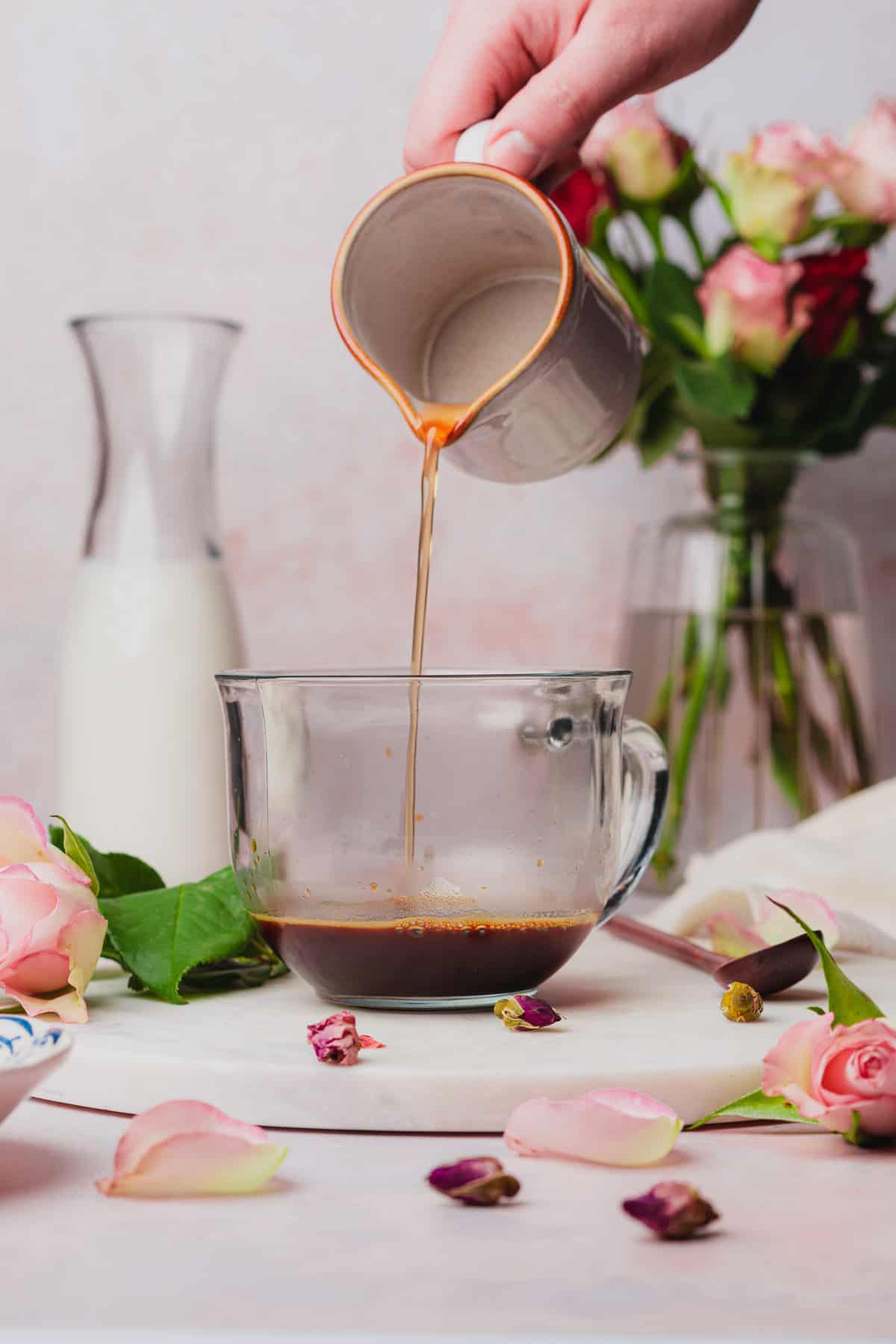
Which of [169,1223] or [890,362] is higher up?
[890,362]

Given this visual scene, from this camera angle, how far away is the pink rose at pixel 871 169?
4.14ft

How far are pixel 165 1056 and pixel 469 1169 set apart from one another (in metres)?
0.17

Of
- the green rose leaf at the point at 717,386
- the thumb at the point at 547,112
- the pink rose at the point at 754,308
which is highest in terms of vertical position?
the thumb at the point at 547,112

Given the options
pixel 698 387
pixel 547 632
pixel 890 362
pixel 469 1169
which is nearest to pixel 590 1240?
pixel 469 1169

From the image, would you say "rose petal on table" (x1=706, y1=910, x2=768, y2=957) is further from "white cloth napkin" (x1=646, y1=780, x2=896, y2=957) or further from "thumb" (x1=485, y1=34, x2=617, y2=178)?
"thumb" (x1=485, y1=34, x2=617, y2=178)

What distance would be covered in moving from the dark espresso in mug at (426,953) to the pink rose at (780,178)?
74cm

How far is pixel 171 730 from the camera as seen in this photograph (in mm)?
1153

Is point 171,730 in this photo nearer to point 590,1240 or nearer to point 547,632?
point 547,632

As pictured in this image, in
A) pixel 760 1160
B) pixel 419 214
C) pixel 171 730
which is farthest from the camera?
pixel 171 730

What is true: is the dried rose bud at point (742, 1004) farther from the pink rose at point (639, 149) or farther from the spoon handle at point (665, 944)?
the pink rose at point (639, 149)

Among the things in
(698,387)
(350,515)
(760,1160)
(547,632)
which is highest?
(698,387)

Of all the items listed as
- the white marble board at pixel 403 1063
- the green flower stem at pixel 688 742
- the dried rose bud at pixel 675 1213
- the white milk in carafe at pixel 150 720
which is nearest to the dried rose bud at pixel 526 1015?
the white marble board at pixel 403 1063

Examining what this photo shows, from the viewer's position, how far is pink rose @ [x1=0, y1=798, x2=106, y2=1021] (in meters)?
0.72

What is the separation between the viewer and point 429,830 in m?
0.73
